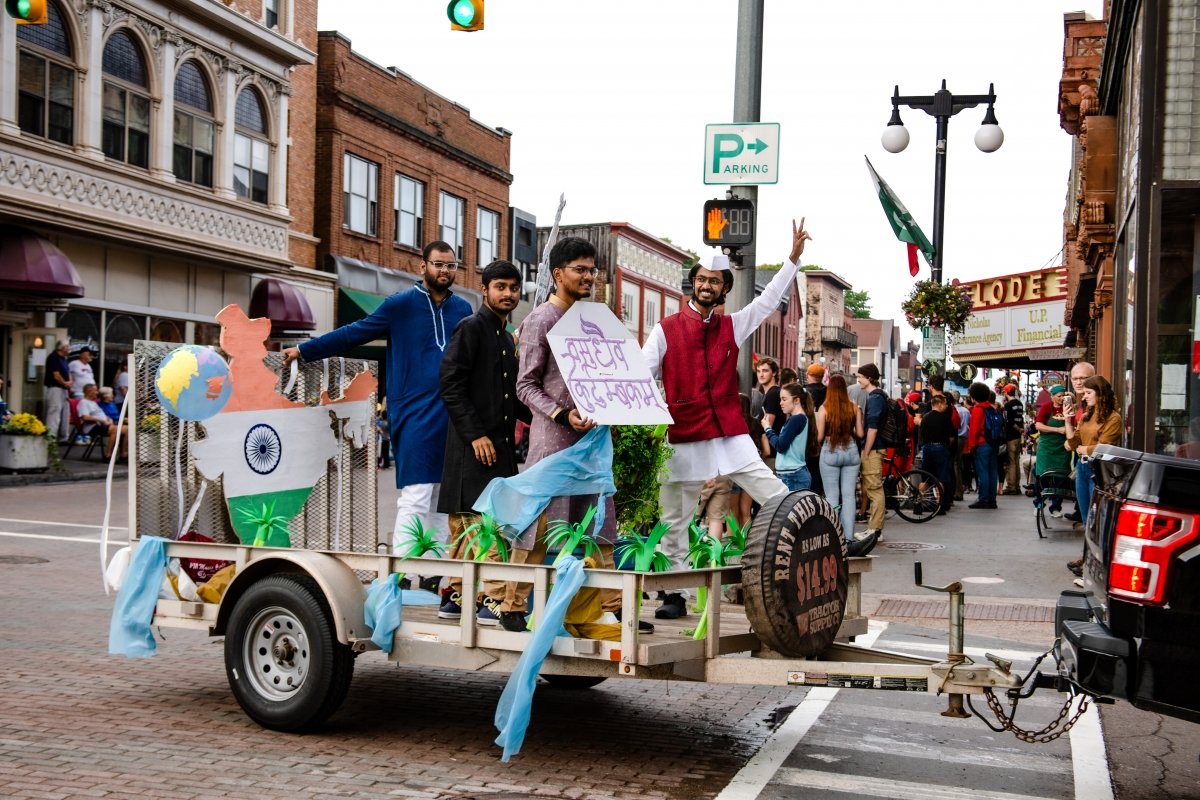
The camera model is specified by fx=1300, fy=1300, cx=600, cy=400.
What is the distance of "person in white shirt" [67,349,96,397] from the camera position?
23.5 meters

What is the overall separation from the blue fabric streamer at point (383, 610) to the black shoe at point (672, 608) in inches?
51.0

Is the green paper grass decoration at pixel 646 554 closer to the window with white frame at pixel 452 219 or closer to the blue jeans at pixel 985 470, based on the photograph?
the blue jeans at pixel 985 470

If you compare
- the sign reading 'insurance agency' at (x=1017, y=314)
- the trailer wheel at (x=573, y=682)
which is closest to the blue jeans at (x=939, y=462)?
the sign reading 'insurance agency' at (x=1017, y=314)

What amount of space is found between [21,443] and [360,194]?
55.1 ft

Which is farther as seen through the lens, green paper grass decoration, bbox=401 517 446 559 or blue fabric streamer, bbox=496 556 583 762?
green paper grass decoration, bbox=401 517 446 559

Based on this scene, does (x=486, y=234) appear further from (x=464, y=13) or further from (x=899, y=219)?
(x=464, y=13)

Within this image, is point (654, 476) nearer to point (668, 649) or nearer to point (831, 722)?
point (831, 722)

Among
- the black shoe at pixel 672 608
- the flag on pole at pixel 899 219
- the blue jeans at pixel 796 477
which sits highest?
the flag on pole at pixel 899 219

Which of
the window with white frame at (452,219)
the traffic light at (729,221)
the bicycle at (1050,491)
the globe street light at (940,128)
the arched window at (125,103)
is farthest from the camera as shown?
the window with white frame at (452,219)

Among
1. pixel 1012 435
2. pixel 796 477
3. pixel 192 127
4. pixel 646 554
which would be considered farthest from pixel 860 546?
pixel 192 127

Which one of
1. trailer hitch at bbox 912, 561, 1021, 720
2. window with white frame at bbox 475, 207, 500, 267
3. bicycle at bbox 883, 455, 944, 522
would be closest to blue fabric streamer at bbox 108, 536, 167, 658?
trailer hitch at bbox 912, 561, 1021, 720

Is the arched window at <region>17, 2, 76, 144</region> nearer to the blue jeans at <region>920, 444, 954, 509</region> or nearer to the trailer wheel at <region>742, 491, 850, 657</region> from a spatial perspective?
the blue jeans at <region>920, 444, 954, 509</region>

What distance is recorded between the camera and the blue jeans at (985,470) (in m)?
20.3

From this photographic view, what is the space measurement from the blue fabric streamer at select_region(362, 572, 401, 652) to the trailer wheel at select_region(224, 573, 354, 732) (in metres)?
0.15
